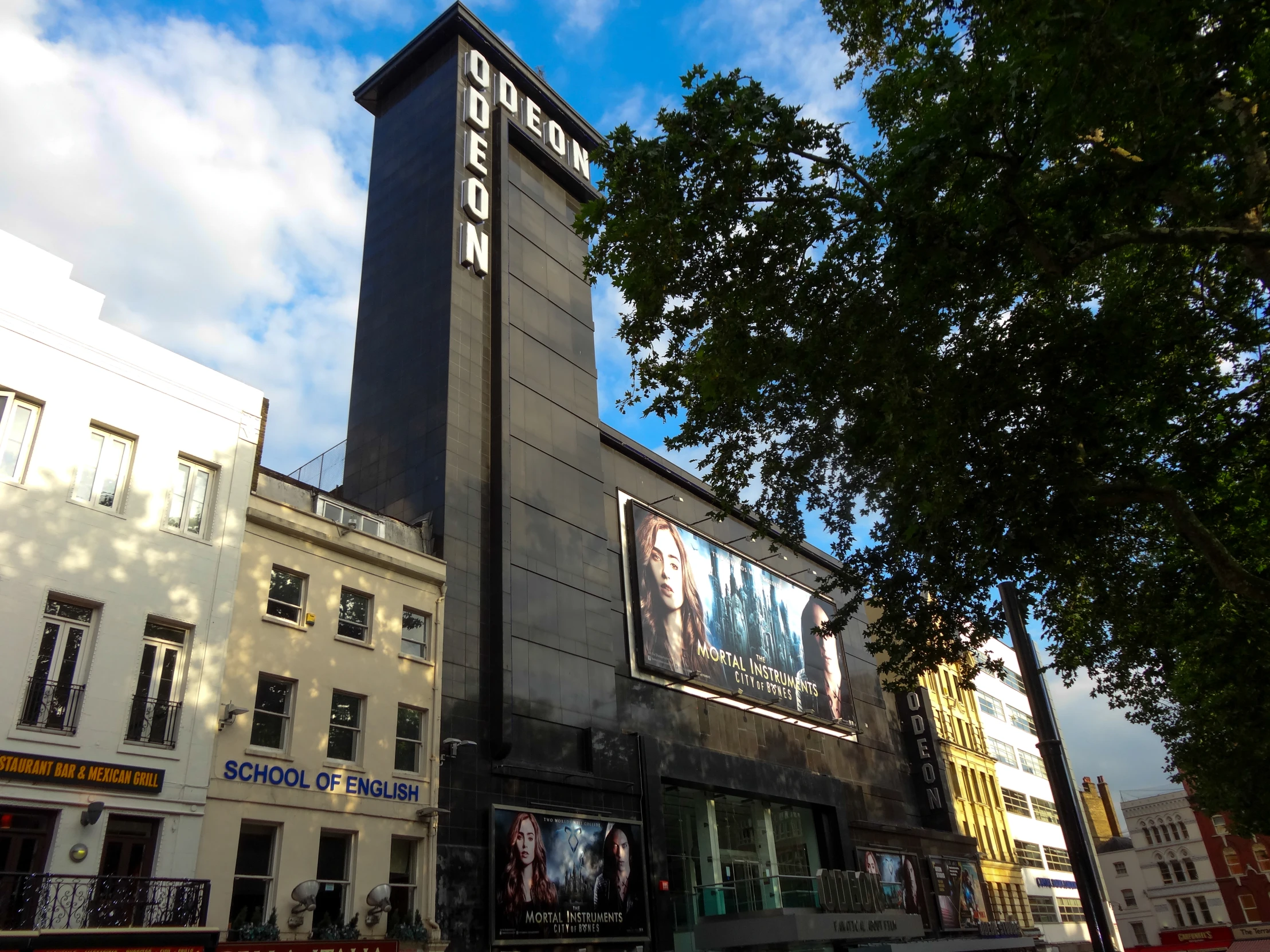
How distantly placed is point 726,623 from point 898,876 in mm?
16004

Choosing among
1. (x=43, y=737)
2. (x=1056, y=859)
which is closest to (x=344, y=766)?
(x=43, y=737)

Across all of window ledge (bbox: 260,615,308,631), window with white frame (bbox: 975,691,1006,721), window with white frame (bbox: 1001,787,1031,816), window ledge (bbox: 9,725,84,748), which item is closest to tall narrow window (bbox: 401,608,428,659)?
window ledge (bbox: 260,615,308,631)

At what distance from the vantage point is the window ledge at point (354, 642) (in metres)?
23.7

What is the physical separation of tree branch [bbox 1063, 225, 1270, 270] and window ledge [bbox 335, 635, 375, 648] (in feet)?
62.2

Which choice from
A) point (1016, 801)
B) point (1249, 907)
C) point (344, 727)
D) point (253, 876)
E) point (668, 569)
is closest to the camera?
point (253, 876)

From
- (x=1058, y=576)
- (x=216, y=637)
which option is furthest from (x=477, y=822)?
(x=1058, y=576)

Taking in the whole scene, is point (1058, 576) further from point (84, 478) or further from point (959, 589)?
point (84, 478)

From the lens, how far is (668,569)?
3803 cm

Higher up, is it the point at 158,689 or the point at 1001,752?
the point at 1001,752

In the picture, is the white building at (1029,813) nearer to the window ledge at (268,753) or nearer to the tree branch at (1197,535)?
the tree branch at (1197,535)

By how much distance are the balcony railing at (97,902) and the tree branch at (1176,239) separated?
1975 centimetres

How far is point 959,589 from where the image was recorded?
65.7 ft

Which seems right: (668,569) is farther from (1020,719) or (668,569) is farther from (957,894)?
Answer: (1020,719)

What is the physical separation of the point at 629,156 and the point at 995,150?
261 inches
